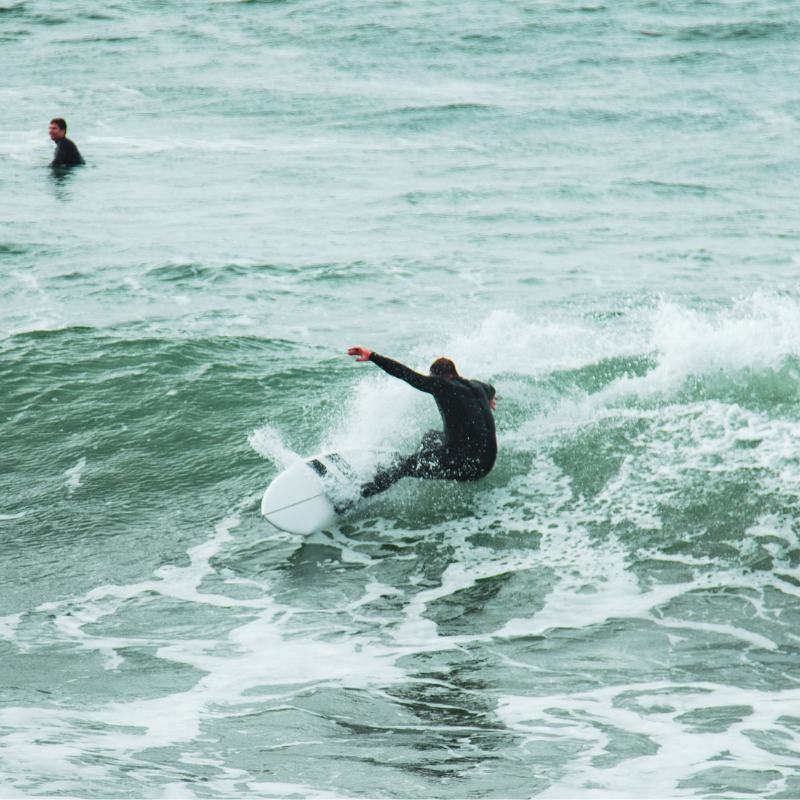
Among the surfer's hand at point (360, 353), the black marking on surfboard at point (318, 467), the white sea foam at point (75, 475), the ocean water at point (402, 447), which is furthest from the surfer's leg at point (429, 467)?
the white sea foam at point (75, 475)

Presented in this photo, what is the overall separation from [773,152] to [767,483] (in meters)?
15.5

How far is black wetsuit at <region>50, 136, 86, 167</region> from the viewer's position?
1930cm

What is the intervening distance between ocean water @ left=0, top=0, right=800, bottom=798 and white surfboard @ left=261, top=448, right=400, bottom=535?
21cm

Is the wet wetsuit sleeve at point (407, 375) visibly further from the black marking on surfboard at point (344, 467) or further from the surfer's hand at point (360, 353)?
the black marking on surfboard at point (344, 467)

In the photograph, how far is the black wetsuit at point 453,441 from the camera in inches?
336

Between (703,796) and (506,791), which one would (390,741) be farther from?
(703,796)

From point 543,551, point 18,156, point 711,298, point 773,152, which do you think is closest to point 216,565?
point 543,551

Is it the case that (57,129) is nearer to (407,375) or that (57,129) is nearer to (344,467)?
(344,467)

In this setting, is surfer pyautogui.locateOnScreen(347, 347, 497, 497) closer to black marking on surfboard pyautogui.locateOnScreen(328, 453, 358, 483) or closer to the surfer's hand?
black marking on surfboard pyautogui.locateOnScreen(328, 453, 358, 483)

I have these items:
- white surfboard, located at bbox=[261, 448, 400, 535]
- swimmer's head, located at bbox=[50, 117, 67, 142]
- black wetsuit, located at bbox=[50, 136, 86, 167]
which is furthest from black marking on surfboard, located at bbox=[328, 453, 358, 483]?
black wetsuit, located at bbox=[50, 136, 86, 167]

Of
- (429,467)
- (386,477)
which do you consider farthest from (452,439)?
(386,477)

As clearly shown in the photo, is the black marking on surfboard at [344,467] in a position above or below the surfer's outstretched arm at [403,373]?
below

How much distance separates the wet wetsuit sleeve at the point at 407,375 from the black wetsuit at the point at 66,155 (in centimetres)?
1394

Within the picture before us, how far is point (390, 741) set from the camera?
5.20 metres
